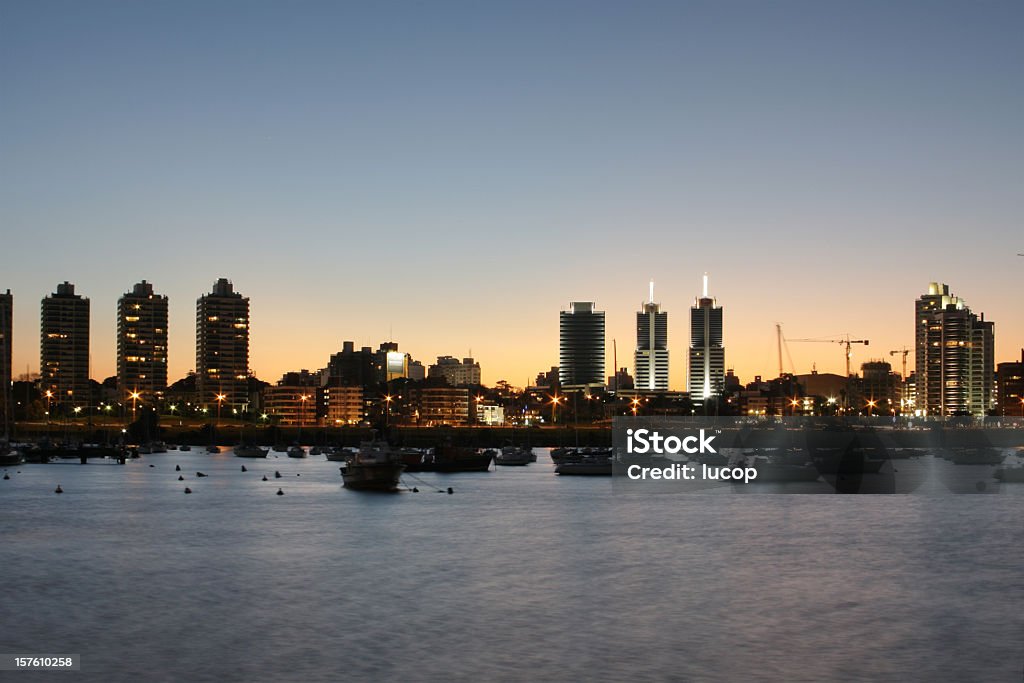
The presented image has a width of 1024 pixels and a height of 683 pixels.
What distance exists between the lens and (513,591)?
44531mm

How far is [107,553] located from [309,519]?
18.2 meters

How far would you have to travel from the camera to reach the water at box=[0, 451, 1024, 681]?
107 ft

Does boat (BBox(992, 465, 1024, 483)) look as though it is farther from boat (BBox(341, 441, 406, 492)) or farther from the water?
boat (BBox(341, 441, 406, 492))

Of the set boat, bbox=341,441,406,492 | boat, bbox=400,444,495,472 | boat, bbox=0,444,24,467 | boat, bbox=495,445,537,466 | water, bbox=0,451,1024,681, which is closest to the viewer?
water, bbox=0,451,1024,681

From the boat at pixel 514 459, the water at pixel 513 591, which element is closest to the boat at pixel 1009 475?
the water at pixel 513 591

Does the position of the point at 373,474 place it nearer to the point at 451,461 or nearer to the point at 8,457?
the point at 451,461

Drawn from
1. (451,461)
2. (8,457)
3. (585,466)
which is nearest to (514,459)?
(451,461)

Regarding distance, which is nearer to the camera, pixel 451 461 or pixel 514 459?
pixel 451 461

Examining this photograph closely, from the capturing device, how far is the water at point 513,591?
107 feet

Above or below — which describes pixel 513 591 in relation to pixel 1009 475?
above

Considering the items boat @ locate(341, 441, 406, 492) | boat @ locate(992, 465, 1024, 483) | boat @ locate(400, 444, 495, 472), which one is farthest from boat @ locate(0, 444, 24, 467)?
boat @ locate(992, 465, 1024, 483)

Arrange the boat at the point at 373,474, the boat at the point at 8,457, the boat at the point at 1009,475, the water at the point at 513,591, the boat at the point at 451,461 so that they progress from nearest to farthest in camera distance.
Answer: the water at the point at 513,591 → the boat at the point at 373,474 → the boat at the point at 1009,475 → the boat at the point at 451,461 → the boat at the point at 8,457

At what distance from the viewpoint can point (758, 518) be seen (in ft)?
246

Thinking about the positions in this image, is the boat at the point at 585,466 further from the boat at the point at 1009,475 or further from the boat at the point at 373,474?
the boat at the point at 1009,475
